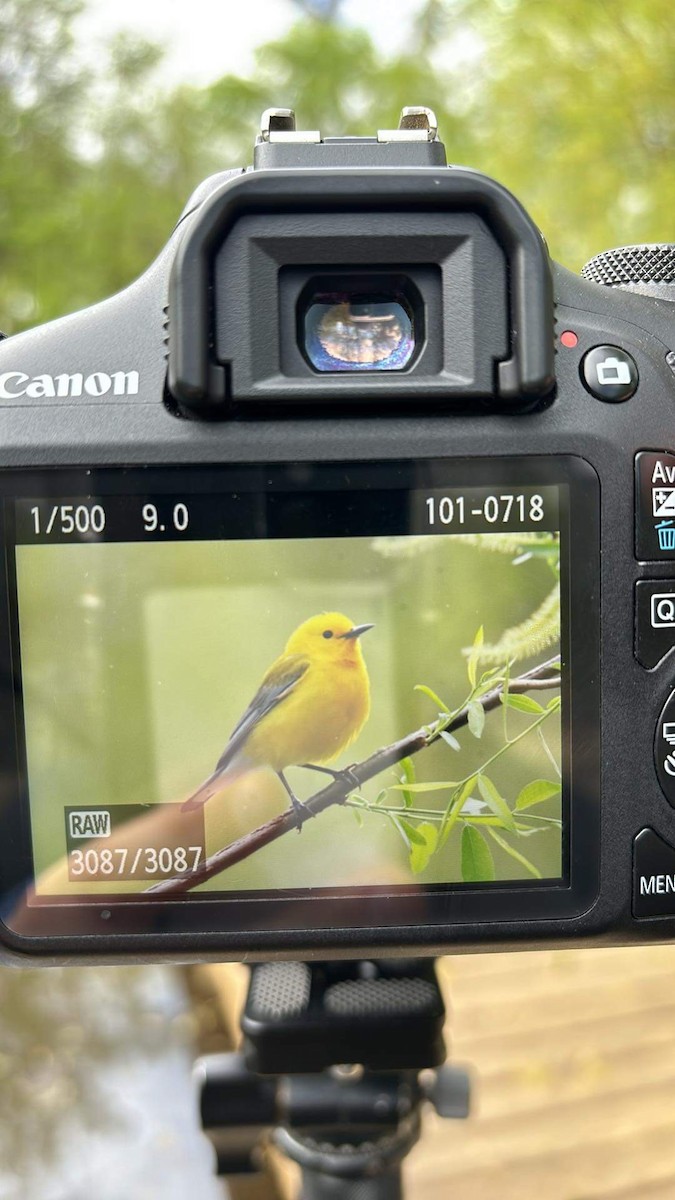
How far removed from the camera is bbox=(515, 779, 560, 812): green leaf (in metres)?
0.44

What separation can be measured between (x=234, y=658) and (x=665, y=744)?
198 mm

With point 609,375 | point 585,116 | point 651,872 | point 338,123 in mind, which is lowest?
point 651,872

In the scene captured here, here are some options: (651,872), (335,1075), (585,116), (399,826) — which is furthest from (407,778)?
(585,116)

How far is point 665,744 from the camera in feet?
1.46

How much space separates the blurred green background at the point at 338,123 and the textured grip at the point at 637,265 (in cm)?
118

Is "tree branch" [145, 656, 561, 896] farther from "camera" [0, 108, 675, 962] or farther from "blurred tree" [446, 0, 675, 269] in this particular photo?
"blurred tree" [446, 0, 675, 269]

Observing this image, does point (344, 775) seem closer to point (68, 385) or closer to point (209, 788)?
point (209, 788)

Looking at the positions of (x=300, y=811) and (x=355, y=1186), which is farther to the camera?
(x=355, y=1186)

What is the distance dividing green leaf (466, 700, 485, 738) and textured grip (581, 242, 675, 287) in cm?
22

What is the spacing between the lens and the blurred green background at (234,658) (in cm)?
43

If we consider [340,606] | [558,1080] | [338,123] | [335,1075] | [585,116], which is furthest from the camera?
[338,123]

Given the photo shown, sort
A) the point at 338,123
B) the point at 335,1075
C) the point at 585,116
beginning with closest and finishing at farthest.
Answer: the point at 335,1075 → the point at 585,116 → the point at 338,123

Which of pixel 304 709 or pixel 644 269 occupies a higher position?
pixel 644 269

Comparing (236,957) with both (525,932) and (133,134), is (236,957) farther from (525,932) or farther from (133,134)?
(133,134)
